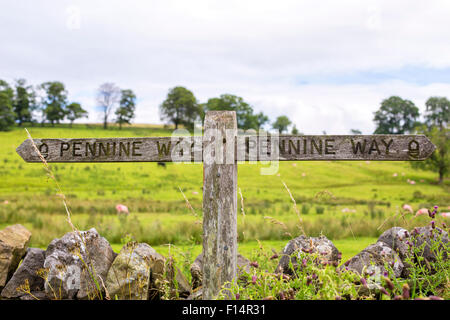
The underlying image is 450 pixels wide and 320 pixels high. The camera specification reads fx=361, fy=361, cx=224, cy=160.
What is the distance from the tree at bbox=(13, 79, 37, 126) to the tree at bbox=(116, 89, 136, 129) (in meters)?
15.4

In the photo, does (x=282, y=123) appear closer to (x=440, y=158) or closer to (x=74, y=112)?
(x=74, y=112)

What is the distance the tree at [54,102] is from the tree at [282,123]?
175ft

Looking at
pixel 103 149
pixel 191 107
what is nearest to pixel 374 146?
pixel 103 149

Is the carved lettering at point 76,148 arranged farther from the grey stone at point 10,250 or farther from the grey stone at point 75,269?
the grey stone at point 10,250

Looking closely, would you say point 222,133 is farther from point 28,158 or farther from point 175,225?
point 175,225

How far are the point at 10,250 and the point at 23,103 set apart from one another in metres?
68.0

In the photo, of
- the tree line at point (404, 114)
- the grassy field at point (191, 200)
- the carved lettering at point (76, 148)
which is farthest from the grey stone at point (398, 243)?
the tree line at point (404, 114)

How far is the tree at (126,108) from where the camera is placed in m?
63.0

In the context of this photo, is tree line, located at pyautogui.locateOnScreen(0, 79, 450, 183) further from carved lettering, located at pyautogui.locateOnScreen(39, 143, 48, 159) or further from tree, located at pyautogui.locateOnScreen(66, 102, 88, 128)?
carved lettering, located at pyautogui.locateOnScreen(39, 143, 48, 159)

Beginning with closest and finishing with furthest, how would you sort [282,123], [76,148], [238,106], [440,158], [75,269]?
[75,269] → [76,148] → [440,158] → [238,106] → [282,123]

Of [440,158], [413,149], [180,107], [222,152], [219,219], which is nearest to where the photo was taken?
[219,219]

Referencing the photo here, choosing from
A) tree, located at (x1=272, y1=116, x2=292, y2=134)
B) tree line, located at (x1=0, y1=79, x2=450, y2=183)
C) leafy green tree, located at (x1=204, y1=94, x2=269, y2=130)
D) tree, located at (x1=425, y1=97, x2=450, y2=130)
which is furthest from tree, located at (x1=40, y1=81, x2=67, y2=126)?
tree, located at (x1=425, y1=97, x2=450, y2=130)

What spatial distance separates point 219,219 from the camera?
13.0 ft
